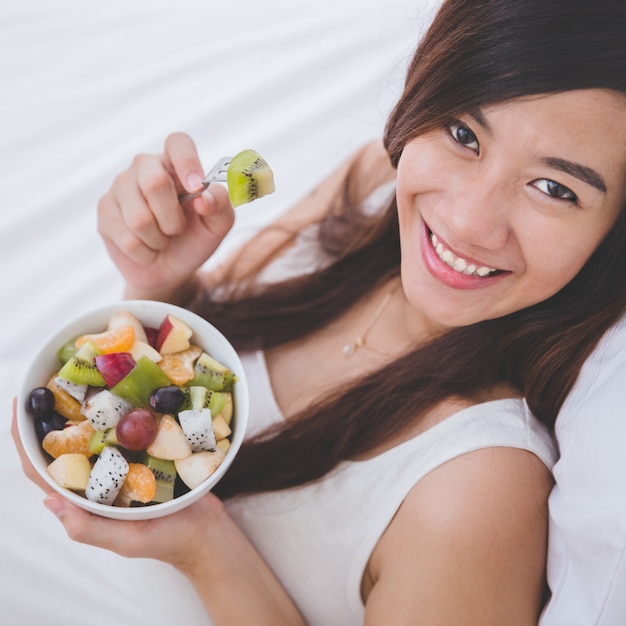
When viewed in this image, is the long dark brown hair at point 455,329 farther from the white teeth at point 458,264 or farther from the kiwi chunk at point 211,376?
the kiwi chunk at point 211,376

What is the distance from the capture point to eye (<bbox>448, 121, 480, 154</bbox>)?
914 millimetres

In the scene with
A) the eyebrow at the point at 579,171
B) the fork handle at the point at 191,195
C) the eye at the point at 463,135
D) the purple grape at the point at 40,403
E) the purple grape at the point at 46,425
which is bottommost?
the purple grape at the point at 46,425

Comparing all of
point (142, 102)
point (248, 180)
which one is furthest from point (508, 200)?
point (142, 102)

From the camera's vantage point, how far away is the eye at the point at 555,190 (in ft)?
2.84

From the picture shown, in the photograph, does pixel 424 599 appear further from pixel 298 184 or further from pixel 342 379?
pixel 298 184

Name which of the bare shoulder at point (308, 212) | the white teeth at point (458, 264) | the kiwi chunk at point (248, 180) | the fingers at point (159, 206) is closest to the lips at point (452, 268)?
the white teeth at point (458, 264)

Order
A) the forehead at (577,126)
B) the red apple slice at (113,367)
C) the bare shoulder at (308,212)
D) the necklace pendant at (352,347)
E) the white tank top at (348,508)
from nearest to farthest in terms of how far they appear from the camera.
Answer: the forehead at (577,126), the red apple slice at (113,367), the white tank top at (348,508), the necklace pendant at (352,347), the bare shoulder at (308,212)

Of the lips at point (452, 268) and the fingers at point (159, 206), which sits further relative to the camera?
the fingers at point (159, 206)

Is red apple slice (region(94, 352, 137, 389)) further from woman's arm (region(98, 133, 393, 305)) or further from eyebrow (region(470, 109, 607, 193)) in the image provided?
eyebrow (region(470, 109, 607, 193))

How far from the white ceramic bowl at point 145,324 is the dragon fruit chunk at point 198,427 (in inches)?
1.4

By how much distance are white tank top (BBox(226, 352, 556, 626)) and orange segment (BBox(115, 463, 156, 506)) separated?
13.2 inches

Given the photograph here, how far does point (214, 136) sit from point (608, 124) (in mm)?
1081

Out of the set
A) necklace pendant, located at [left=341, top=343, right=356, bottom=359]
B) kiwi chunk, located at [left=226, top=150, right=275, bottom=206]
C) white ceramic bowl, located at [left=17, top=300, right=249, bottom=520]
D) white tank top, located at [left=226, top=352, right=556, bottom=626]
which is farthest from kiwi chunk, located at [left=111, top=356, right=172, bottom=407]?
necklace pendant, located at [left=341, top=343, right=356, bottom=359]

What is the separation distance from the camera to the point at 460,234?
2.97 feet
